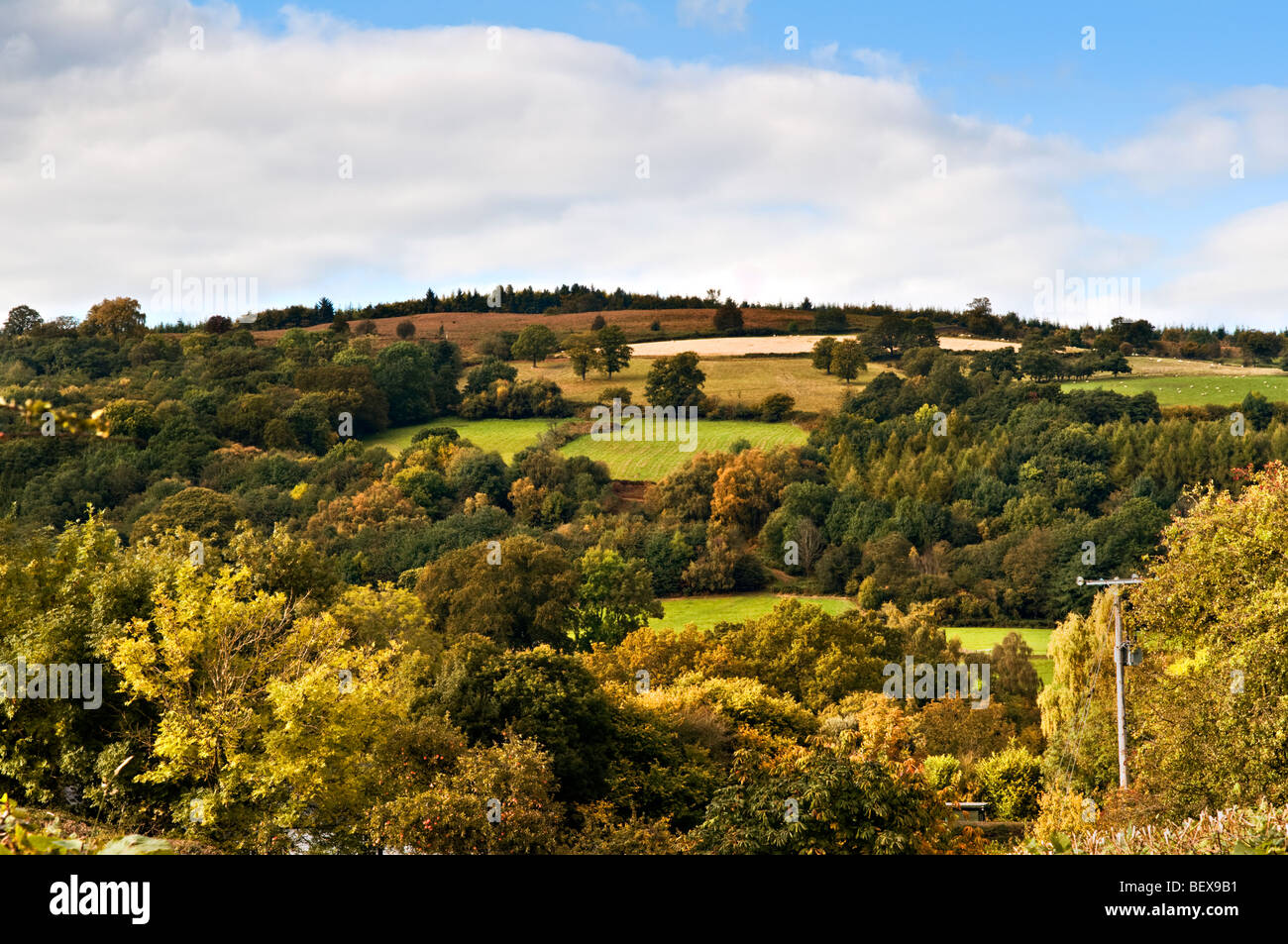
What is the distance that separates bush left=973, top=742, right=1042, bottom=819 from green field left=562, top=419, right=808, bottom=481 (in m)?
87.6

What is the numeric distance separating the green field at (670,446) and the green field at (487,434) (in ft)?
22.2

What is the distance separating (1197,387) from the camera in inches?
6014

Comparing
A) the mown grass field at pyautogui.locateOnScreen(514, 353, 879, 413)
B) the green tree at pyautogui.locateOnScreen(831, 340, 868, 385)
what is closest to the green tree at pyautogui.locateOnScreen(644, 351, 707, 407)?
the mown grass field at pyautogui.locateOnScreen(514, 353, 879, 413)


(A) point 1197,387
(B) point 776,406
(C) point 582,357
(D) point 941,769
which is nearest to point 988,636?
(D) point 941,769

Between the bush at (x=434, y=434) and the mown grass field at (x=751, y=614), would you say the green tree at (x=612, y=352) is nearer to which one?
the bush at (x=434, y=434)

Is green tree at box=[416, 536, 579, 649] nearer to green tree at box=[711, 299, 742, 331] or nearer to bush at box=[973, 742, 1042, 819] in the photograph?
bush at box=[973, 742, 1042, 819]

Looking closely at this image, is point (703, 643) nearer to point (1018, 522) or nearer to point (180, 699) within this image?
point (180, 699)

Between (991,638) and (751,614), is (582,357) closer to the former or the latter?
(751,614)

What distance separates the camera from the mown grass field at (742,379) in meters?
156

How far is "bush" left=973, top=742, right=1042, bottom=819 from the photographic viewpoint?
41.9m

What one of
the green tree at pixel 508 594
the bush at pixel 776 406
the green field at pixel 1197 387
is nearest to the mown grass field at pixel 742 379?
the bush at pixel 776 406

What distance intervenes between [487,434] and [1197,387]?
293 ft

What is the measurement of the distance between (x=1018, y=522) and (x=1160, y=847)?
110 meters
